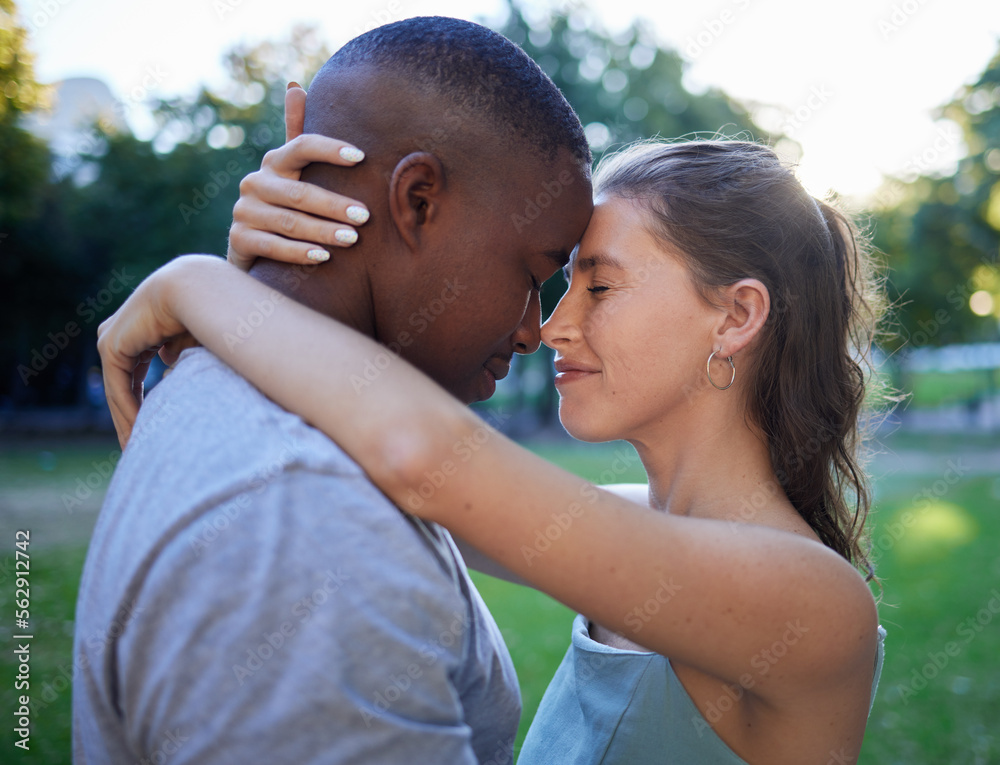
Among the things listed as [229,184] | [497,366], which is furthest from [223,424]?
[229,184]

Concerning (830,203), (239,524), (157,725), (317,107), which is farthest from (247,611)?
(830,203)

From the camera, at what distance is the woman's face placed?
229 cm

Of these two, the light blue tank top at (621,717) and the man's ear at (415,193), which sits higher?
the man's ear at (415,193)

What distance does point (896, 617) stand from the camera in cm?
801

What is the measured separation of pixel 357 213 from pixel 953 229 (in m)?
27.7

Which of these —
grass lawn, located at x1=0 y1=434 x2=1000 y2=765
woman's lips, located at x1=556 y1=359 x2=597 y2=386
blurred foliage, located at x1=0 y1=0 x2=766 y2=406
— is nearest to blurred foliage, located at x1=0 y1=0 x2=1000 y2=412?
blurred foliage, located at x1=0 y1=0 x2=766 y2=406

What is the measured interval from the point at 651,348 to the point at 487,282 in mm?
718

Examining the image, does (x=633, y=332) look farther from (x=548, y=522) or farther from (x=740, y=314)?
(x=548, y=522)

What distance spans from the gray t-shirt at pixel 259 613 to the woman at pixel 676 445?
0.42ft

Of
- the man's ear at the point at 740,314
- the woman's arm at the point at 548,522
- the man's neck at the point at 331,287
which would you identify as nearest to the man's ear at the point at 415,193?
the man's neck at the point at 331,287

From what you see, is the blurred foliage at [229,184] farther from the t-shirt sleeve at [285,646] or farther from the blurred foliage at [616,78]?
the t-shirt sleeve at [285,646]

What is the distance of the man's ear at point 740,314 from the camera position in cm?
229

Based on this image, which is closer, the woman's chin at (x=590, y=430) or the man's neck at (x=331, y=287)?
the man's neck at (x=331, y=287)

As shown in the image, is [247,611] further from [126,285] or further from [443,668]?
[126,285]
